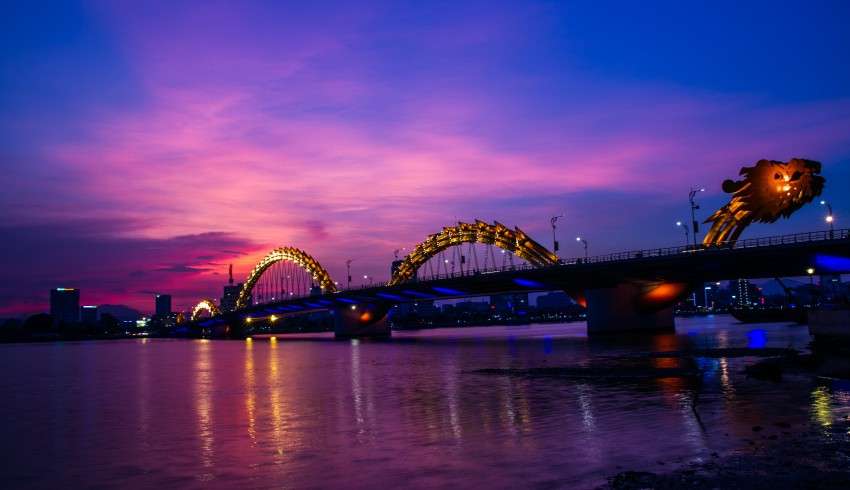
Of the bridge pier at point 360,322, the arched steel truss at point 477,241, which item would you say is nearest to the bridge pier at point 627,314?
the arched steel truss at point 477,241

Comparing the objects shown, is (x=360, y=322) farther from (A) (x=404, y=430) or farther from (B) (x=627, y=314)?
(A) (x=404, y=430)

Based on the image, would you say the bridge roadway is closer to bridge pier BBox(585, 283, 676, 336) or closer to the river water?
bridge pier BBox(585, 283, 676, 336)

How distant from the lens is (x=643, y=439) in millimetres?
18516

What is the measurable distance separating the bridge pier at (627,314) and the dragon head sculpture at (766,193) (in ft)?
34.5

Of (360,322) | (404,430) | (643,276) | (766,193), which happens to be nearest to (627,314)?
(643,276)

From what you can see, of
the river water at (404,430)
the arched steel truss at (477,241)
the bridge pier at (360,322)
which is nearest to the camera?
the river water at (404,430)

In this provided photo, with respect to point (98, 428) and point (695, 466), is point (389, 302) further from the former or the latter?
point (695, 466)

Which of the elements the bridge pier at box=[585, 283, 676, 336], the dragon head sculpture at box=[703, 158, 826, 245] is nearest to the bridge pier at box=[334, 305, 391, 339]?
the bridge pier at box=[585, 283, 676, 336]

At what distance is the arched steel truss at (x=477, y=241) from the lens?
12119 cm

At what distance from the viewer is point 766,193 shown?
279 ft

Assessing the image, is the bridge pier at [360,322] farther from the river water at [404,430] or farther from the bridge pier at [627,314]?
the river water at [404,430]

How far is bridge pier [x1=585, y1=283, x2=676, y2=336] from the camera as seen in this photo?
93000mm

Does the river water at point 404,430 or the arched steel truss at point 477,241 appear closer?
the river water at point 404,430

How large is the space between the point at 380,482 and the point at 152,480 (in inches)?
206
